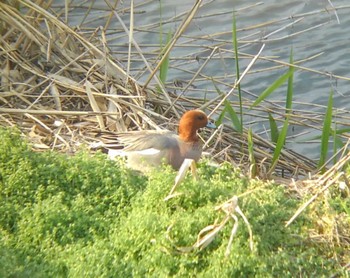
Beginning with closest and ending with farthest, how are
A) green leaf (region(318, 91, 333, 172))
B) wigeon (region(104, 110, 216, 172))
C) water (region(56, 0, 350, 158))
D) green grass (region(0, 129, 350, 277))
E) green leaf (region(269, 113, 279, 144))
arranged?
green grass (region(0, 129, 350, 277))
wigeon (region(104, 110, 216, 172))
green leaf (region(318, 91, 333, 172))
green leaf (region(269, 113, 279, 144))
water (region(56, 0, 350, 158))

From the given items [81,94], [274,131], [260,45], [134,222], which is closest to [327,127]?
[274,131]

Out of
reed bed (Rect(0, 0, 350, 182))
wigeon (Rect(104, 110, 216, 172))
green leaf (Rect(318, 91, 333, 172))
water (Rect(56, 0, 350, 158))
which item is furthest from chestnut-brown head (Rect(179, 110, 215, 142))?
water (Rect(56, 0, 350, 158))

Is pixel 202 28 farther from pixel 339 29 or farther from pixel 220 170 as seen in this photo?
pixel 220 170

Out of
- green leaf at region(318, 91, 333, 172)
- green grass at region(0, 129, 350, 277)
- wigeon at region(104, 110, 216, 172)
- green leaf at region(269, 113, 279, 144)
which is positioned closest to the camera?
green grass at region(0, 129, 350, 277)

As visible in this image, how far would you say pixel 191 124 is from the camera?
600 cm

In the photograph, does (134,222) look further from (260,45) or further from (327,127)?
(260,45)

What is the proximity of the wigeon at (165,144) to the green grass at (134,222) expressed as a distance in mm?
446

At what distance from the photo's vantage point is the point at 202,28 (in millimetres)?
9688

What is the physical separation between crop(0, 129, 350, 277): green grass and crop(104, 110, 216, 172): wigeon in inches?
17.6

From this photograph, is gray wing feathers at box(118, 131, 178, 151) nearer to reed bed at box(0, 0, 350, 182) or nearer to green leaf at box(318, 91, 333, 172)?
reed bed at box(0, 0, 350, 182)

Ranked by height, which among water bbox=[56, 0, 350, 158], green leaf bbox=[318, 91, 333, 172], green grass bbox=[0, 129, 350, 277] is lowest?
water bbox=[56, 0, 350, 158]

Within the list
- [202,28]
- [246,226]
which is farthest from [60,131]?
[202,28]

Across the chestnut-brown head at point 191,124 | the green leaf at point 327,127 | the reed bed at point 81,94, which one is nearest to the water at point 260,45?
the reed bed at point 81,94

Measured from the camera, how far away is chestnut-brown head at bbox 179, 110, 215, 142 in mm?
5973
